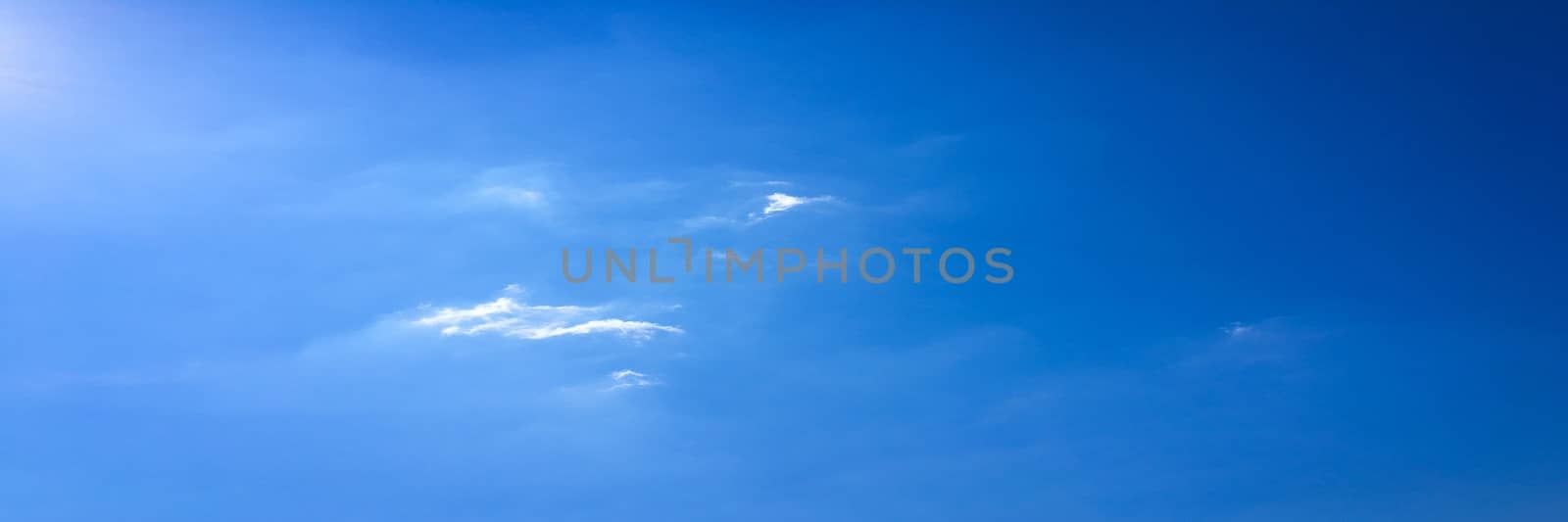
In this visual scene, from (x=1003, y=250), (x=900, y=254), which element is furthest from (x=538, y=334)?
(x=1003, y=250)

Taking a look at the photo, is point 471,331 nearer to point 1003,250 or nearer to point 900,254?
point 900,254

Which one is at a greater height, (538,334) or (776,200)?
(776,200)

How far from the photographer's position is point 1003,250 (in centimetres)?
938

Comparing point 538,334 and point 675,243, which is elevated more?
point 675,243

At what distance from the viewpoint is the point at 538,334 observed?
901 cm

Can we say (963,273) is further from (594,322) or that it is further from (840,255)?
(594,322)

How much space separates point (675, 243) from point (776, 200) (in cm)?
86

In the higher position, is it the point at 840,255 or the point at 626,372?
the point at 840,255

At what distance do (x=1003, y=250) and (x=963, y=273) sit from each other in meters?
0.37

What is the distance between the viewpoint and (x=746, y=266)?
363 inches

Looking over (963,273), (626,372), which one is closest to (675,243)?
(626,372)

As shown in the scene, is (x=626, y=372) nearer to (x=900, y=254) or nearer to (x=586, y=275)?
(x=586, y=275)

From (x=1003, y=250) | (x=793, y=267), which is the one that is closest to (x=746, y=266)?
(x=793, y=267)

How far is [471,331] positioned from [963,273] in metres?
3.84
